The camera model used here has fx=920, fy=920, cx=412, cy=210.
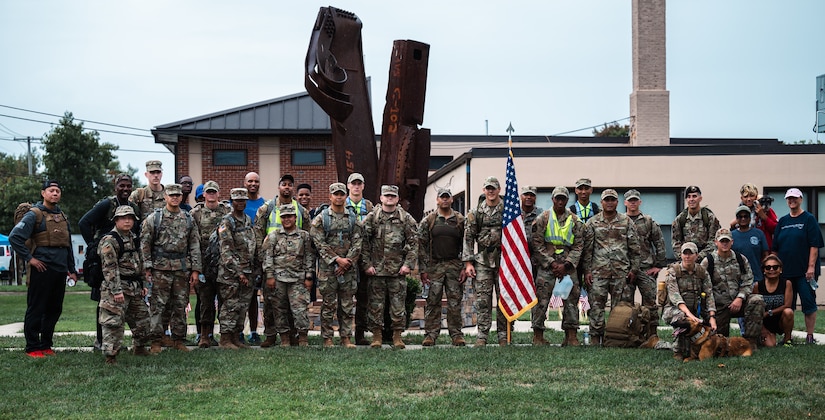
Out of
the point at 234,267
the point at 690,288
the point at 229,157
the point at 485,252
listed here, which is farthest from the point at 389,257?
the point at 229,157

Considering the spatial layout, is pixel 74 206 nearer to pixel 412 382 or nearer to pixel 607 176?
pixel 607 176

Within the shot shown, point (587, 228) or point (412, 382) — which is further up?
point (587, 228)

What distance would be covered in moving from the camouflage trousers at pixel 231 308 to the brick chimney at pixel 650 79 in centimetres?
2217

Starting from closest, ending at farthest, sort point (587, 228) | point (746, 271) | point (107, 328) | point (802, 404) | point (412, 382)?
point (802, 404)
point (412, 382)
point (107, 328)
point (746, 271)
point (587, 228)

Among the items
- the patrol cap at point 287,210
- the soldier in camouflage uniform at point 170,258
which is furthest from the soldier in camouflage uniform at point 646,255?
the soldier in camouflage uniform at point 170,258

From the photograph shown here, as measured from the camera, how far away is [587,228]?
11398mm

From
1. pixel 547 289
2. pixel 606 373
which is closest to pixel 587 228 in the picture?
pixel 547 289

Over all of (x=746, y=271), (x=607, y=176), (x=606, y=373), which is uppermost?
(x=607, y=176)

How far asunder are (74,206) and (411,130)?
1477 inches

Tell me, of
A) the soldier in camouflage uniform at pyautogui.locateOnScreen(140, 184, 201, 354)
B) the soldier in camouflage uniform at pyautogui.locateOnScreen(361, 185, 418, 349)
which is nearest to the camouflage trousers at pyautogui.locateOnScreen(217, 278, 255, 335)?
the soldier in camouflage uniform at pyautogui.locateOnScreen(140, 184, 201, 354)

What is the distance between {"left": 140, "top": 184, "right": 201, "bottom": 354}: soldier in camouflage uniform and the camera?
10500mm

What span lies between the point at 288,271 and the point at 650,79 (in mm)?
22688

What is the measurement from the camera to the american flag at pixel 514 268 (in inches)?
439

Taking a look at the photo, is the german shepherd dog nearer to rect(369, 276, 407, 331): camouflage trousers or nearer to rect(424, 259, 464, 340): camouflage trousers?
rect(424, 259, 464, 340): camouflage trousers
